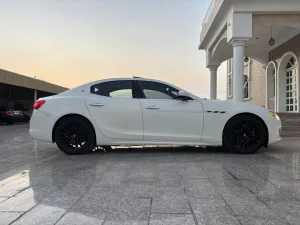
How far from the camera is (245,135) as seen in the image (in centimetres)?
600

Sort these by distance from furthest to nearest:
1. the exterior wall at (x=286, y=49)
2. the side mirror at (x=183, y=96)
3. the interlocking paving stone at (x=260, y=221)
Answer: the exterior wall at (x=286, y=49)
the side mirror at (x=183, y=96)
the interlocking paving stone at (x=260, y=221)

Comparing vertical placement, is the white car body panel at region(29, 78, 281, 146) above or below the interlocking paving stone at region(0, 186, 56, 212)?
above

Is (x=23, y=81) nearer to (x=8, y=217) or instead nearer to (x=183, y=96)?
(x=183, y=96)

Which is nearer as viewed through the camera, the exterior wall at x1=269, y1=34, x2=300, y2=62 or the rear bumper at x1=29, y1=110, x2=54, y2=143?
the rear bumper at x1=29, y1=110, x2=54, y2=143

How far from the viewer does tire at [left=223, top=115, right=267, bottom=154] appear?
598 cm

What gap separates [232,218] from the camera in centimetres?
260

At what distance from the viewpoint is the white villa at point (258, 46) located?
10570mm

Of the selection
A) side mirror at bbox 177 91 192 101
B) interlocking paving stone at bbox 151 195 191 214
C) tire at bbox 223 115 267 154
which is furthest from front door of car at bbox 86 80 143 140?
interlocking paving stone at bbox 151 195 191 214

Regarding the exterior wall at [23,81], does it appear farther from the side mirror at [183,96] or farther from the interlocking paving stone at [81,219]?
the interlocking paving stone at [81,219]

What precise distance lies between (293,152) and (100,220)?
5.05 meters

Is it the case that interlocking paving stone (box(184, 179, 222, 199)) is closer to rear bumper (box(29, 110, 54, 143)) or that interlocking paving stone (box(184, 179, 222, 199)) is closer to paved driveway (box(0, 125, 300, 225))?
paved driveway (box(0, 125, 300, 225))

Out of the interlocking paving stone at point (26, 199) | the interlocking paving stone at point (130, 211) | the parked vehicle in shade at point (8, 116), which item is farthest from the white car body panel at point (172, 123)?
the parked vehicle in shade at point (8, 116)

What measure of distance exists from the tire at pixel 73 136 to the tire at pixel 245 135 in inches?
103

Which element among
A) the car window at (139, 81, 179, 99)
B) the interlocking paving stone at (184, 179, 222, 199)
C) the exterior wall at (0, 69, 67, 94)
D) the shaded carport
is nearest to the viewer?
the interlocking paving stone at (184, 179, 222, 199)
